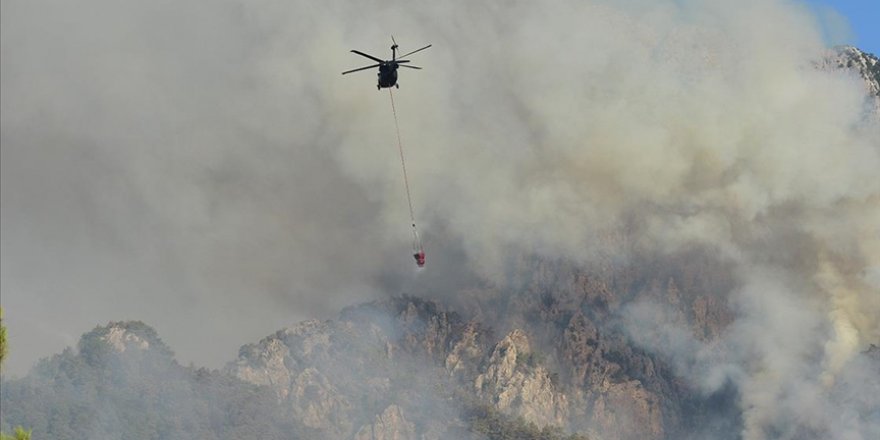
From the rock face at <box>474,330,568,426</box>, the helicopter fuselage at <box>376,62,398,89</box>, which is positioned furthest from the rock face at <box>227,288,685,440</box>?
the helicopter fuselage at <box>376,62,398,89</box>

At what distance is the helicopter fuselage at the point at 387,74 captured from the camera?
8712cm

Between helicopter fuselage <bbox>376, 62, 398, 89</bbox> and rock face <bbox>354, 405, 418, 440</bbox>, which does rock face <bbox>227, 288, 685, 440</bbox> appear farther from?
helicopter fuselage <bbox>376, 62, 398, 89</bbox>

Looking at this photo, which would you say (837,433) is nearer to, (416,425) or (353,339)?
(416,425)

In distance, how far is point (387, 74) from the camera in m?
87.5

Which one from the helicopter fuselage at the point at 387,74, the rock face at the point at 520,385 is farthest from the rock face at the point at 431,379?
the helicopter fuselage at the point at 387,74

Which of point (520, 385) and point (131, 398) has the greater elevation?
point (520, 385)

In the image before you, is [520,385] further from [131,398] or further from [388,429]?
[131,398]

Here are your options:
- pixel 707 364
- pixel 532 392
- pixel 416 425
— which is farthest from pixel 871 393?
pixel 416 425

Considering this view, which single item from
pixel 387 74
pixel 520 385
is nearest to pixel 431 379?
pixel 520 385

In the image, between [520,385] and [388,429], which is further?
[520,385]

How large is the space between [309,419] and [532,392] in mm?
29401

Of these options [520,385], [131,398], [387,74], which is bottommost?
[387,74]

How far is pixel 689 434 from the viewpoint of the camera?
182 m

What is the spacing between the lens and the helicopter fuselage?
87.1 metres
